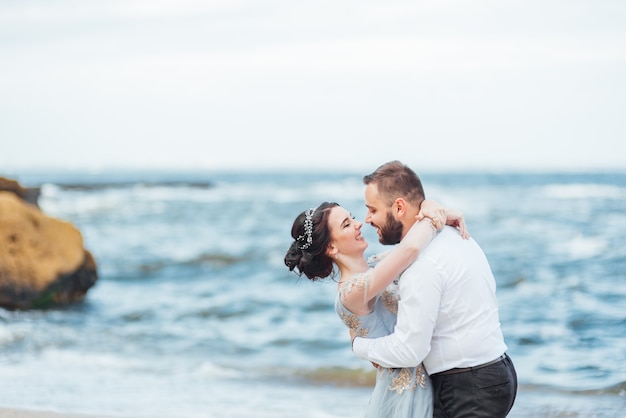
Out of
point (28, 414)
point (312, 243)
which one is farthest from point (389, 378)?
point (28, 414)

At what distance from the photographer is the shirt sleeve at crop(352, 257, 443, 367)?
304 cm

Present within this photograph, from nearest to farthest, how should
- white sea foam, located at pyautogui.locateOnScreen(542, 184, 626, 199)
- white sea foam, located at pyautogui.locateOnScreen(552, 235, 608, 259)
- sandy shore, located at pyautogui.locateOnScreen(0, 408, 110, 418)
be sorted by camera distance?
sandy shore, located at pyautogui.locateOnScreen(0, 408, 110, 418) < white sea foam, located at pyautogui.locateOnScreen(552, 235, 608, 259) < white sea foam, located at pyautogui.locateOnScreen(542, 184, 626, 199)

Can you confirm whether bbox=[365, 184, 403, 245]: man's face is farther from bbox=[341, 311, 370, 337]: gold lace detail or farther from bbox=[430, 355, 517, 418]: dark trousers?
bbox=[430, 355, 517, 418]: dark trousers

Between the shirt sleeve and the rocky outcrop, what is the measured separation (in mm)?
7941

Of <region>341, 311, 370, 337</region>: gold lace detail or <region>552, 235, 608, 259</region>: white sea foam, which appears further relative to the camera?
<region>552, 235, 608, 259</region>: white sea foam

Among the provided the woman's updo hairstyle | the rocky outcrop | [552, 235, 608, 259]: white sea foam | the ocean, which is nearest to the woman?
the woman's updo hairstyle

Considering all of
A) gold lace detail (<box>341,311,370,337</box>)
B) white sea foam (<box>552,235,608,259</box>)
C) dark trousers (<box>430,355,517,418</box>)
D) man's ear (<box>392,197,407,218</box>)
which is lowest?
white sea foam (<box>552,235,608,259</box>)

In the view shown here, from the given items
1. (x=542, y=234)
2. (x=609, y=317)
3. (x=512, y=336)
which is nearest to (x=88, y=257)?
(x=512, y=336)

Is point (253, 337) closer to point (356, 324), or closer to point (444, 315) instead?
point (356, 324)

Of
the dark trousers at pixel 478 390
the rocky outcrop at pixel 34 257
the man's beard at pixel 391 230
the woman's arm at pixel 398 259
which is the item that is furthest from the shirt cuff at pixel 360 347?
the rocky outcrop at pixel 34 257

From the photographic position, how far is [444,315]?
3.16 metres

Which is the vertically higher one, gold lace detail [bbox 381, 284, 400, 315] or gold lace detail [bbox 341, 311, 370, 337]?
gold lace detail [bbox 381, 284, 400, 315]

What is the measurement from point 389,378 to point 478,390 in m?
0.37

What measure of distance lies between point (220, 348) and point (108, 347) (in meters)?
1.28
